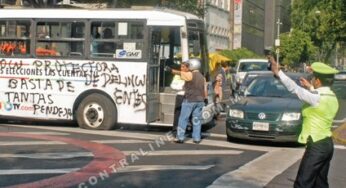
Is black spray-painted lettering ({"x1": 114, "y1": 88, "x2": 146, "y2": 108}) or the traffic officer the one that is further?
black spray-painted lettering ({"x1": 114, "y1": 88, "x2": 146, "y2": 108})

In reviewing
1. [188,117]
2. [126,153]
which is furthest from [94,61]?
[126,153]

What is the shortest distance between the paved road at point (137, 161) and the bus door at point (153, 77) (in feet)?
1.71

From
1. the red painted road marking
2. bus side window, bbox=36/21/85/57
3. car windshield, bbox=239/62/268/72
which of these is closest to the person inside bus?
bus side window, bbox=36/21/85/57

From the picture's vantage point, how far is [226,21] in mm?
70000

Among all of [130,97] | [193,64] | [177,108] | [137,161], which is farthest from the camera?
[130,97]

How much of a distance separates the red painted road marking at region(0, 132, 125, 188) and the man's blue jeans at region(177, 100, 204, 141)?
1710 millimetres

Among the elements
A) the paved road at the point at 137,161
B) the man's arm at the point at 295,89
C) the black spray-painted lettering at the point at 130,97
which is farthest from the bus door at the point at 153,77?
the man's arm at the point at 295,89

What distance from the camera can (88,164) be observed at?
33.0 ft

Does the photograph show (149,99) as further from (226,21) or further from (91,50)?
(226,21)

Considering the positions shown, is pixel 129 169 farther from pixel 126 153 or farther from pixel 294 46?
pixel 294 46

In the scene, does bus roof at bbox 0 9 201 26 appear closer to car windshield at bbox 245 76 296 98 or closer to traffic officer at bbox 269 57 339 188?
car windshield at bbox 245 76 296 98

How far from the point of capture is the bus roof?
48.8 ft

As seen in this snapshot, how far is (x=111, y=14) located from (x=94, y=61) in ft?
3.82

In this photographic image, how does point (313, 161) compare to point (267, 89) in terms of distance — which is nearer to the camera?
point (313, 161)
